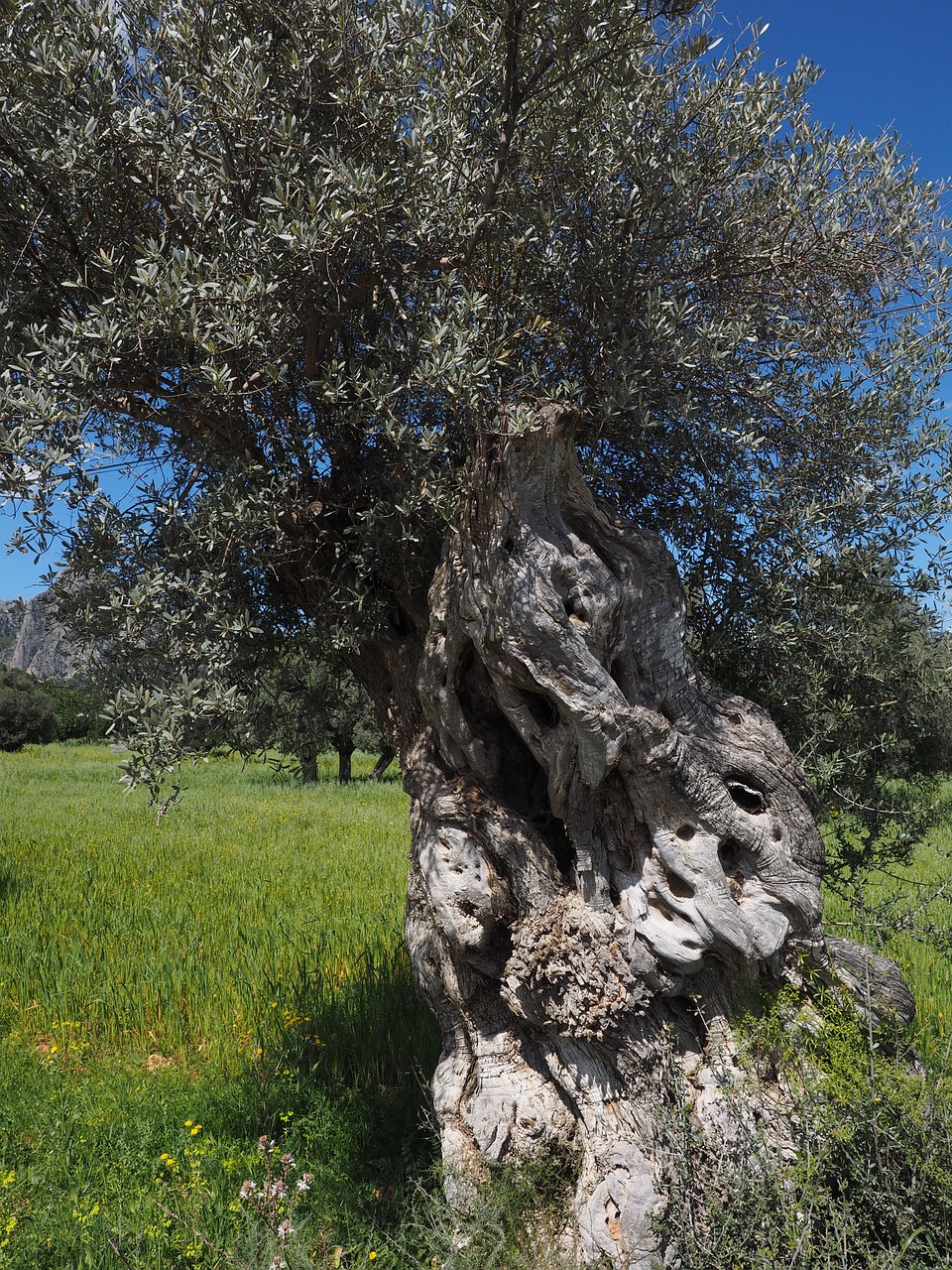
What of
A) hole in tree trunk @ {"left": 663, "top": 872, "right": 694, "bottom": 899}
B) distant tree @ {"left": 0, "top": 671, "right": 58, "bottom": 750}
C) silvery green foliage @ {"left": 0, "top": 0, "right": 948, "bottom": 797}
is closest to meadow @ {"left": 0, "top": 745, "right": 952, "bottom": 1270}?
hole in tree trunk @ {"left": 663, "top": 872, "right": 694, "bottom": 899}

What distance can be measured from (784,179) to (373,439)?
2.92 m

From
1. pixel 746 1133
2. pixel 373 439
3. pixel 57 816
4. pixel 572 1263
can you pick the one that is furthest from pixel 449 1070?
pixel 57 816

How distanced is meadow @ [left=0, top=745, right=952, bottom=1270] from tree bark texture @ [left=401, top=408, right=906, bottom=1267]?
19.1 inches

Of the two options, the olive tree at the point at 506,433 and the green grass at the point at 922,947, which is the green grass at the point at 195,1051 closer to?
the olive tree at the point at 506,433

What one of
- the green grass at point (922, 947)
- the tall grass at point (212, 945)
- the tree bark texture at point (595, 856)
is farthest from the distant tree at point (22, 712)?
the tree bark texture at point (595, 856)

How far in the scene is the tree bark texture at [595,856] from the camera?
13.7ft

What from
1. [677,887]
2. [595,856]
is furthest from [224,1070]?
[677,887]

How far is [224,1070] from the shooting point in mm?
6496

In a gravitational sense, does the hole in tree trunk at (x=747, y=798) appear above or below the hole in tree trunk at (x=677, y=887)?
above

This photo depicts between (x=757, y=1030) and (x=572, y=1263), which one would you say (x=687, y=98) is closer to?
(x=757, y=1030)

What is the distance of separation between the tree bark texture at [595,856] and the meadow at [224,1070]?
0.49 meters

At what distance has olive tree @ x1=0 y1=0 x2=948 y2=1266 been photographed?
4.04 metres

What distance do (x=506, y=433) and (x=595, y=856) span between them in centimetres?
233

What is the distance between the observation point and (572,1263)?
421cm
